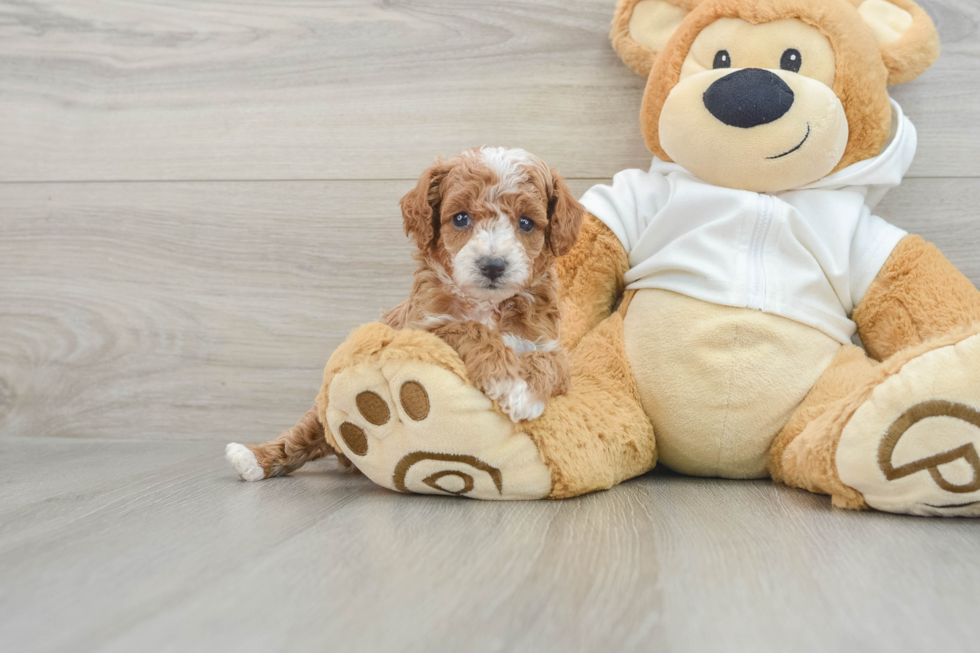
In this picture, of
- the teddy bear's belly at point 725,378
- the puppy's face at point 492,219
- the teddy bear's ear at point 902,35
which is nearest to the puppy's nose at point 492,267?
the puppy's face at point 492,219

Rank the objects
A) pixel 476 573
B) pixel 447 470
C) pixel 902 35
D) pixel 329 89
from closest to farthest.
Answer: pixel 476 573 < pixel 447 470 < pixel 902 35 < pixel 329 89

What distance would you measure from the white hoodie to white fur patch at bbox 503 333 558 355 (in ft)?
0.78

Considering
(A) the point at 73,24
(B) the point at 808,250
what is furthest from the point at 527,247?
(A) the point at 73,24

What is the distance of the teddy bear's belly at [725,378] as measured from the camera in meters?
0.97

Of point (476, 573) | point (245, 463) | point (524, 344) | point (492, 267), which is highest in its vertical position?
point (492, 267)

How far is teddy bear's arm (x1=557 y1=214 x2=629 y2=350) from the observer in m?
1.09

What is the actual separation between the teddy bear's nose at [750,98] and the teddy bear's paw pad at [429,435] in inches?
20.1

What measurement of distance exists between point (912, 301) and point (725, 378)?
0.95 feet

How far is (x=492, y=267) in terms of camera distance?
2.62ft

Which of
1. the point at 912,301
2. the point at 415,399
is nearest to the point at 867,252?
the point at 912,301

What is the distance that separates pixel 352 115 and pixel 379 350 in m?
0.69

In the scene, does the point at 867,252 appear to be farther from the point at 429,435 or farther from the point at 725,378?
the point at 429,435

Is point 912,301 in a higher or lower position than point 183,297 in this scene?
higher

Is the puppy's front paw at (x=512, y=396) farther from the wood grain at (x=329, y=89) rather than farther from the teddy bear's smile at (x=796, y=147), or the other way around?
the wood grain at (x=329, y=89)
